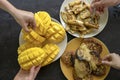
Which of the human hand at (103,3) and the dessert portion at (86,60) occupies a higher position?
the human hand at (103,3)

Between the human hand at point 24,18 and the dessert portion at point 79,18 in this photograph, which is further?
the dessert portion at point 79,18

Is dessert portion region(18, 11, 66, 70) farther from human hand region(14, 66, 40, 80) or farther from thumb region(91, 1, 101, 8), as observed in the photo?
thumb region(91, 1, 101, 8)

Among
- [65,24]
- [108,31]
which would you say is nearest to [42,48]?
[65,24]

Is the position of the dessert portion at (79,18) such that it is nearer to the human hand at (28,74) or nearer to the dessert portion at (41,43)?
the dessert portion at (41,43)

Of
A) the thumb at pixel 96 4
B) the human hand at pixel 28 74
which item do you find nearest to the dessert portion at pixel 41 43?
the human hand at pixel 28 74

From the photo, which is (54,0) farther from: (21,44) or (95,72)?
(95,72)

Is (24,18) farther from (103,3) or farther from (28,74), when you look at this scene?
(103,3)
